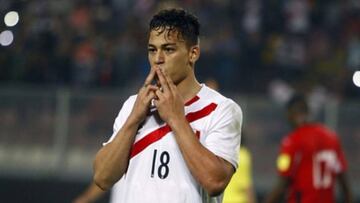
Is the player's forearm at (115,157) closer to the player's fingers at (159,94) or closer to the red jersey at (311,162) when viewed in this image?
the player's fingers at (159,94)

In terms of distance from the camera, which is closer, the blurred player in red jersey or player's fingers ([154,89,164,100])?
player's fingers ([154,89,164,100])

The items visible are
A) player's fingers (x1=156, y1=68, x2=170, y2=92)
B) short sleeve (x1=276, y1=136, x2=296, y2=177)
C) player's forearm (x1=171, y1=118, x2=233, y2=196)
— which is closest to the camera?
player's forearm (x1=171, y1=118, x2=233, y2=196)

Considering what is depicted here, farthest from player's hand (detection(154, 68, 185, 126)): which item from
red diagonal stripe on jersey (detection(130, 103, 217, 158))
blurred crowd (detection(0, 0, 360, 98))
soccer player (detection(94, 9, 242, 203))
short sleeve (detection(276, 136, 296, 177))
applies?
blurred crowd (detection(0, 0, 360, 98))

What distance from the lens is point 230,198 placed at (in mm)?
10461

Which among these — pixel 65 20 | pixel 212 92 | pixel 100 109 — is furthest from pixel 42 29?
pixel 212 92

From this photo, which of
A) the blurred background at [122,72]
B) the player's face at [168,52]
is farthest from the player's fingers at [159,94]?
the blurred background at [122,72]

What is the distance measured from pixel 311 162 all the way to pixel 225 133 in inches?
179

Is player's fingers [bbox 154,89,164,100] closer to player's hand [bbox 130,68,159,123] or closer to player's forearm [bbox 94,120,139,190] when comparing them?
player's hand [bbox 130,68,159,123]

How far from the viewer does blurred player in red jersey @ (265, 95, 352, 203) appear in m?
9.73

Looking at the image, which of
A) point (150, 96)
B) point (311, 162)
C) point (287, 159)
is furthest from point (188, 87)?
point (311, 162)

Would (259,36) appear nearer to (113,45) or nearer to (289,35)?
(289,35)

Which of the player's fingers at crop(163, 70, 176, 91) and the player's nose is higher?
the player's nose

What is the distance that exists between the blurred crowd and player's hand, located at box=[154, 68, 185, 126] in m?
10.8

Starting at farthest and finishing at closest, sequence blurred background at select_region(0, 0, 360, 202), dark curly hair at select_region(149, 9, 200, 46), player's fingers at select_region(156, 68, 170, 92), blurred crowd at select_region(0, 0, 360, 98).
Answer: blurred crowd at select_region(0, 0, 360, 98), blurred background at select_region(0, 0, 360, 202), dark curly hair at select_region(149, 9, 200, 46), player's fingers at select_region(156, 68, 170, 92)
